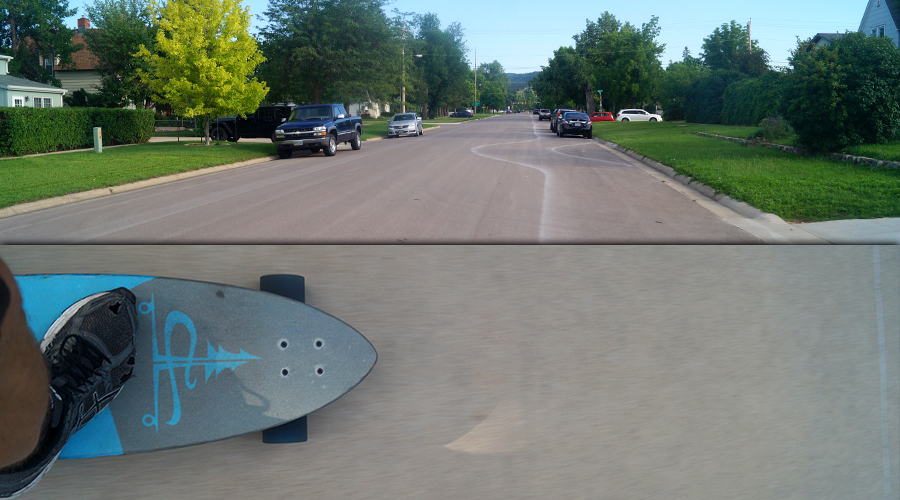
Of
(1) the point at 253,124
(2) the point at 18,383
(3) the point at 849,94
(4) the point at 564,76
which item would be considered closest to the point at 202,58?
(1) the point at 253,124

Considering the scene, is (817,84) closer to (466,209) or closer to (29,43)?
(466,209)

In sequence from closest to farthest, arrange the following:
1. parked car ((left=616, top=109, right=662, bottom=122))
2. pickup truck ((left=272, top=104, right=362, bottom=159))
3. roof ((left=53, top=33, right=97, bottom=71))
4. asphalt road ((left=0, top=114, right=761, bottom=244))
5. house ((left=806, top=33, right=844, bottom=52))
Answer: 1. asphalt road ((left=0, top=114, right=761, bottom=244))
2. roof ((left=53, top=33, right=97, bottom=71))
3. house ((left=806, top=33, right=844, bottom=52))
4. pickup truck ((left=272, top=104, right=362, bottom=159))
5. parked car ((left=616, top=109, right=662, bottom=122))

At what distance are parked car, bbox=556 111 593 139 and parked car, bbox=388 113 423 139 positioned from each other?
8685 mm

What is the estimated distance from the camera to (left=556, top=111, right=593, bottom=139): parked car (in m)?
30.5

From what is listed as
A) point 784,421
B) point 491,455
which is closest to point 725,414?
point 784,421

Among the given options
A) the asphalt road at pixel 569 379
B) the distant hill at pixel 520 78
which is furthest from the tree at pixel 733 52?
the asphalt road at pixel 569 379

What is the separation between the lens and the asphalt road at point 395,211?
261 inches

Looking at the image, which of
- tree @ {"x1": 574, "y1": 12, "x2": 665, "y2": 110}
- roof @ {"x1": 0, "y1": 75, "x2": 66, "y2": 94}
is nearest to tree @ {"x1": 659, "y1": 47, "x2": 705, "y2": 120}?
tree @ {"x1": 574, "y1": 12, "x2": 665, "y2": 110}

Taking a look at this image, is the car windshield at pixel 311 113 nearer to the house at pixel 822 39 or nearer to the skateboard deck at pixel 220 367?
the house at pixel 822 39

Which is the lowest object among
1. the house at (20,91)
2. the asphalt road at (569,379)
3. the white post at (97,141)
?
the asphalt road at (569,379)

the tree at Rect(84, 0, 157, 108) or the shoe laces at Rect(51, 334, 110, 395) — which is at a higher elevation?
the tree at Rect(84, 0, 157, 108)

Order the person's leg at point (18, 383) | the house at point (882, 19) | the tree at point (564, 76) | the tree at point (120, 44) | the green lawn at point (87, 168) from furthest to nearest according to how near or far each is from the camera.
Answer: the tree at point (564, 76) → the tree at point (120, 44) → the house at point (882, 19) → the green lawn at point (87, 168) → the person's leg at point (18, 383)

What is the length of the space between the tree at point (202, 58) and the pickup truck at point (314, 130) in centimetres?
190

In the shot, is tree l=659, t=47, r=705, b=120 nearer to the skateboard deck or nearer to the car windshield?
the car windshield
